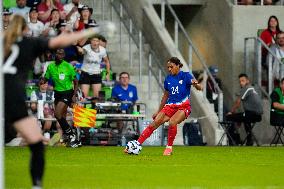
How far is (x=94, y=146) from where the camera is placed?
2812cm

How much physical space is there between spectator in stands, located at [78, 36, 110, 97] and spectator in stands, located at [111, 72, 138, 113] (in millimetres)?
494

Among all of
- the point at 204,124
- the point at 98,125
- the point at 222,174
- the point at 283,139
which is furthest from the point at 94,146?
the point at 222,174

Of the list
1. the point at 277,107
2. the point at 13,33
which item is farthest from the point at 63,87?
the point at 13,33

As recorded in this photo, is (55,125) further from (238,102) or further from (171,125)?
(171,125)

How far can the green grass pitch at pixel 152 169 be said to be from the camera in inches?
630

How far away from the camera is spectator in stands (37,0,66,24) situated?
30.7 m

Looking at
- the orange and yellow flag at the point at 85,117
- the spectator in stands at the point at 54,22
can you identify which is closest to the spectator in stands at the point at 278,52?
the spectator in stands at the point at 54,22

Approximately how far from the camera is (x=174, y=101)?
2402cm

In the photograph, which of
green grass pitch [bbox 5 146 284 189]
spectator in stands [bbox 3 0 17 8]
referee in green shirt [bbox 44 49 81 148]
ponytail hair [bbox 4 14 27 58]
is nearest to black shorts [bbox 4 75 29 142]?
ponytail hair [bbox 4 14 27 58]

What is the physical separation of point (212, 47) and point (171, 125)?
1129 cm

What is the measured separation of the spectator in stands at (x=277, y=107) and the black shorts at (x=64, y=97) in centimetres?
612

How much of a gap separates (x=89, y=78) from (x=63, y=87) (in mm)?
2713

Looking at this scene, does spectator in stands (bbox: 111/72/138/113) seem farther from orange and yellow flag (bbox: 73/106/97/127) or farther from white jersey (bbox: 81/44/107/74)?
orange and yellow flag (bbox: 73/106/97/127)

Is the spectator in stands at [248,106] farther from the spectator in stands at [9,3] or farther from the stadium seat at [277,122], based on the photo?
the spectator in stands at [9,3]
